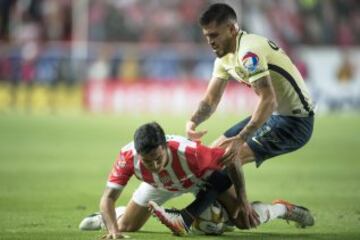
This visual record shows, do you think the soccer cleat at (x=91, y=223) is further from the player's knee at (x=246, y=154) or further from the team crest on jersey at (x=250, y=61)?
the team crest on jersey at (x=250, y=61)

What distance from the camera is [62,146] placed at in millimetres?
17938

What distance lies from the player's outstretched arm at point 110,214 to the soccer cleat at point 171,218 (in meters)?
0.38

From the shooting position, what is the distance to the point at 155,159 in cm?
764

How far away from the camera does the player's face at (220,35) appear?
334 inches

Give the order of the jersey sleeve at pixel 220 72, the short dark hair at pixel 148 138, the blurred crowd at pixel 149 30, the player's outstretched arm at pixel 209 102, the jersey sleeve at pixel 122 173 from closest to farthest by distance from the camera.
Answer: the short dark hair at pixel 148 138 → the jersey sleeve at pixel 122 173 → the jersey sleeve at pixel 220 72 → the player's outstretched arm at pixel 209 102 → the blurred crowd at pixel 149 30

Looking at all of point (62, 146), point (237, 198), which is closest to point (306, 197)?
point (237, 198)

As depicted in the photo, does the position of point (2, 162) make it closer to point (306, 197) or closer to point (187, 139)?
point (306, 197)

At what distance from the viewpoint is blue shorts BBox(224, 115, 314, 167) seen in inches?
358

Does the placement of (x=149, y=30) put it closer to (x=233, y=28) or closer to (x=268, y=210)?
(x=233, y=28)

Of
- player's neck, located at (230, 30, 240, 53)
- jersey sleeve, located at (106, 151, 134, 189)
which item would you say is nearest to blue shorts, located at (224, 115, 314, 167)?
player's neck, located at (230, 30, 240, 53)

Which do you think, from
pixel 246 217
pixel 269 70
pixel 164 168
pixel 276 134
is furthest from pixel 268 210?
pixel 269 70

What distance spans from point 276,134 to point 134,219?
5.39 ft

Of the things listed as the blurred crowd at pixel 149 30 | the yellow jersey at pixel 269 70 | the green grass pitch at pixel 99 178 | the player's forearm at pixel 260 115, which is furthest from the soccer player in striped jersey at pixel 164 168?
the blurred crowd at pixel 149 30

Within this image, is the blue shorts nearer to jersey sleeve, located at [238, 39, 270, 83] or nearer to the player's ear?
jersey sleeve, located at [238, 39, 270, 83]
